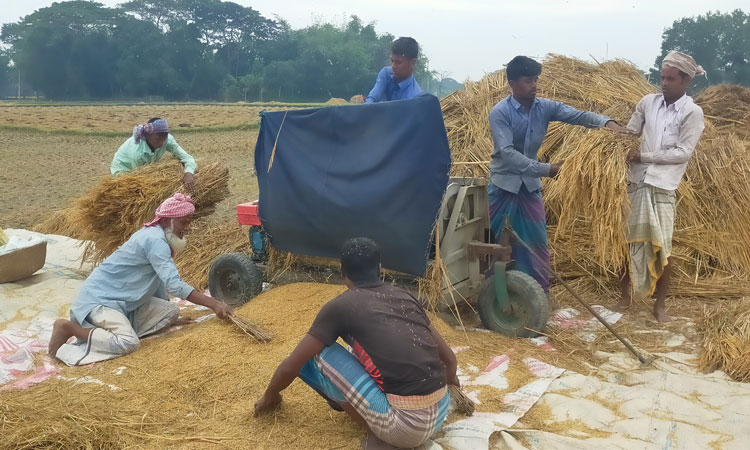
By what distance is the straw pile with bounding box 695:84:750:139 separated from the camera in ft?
22.6

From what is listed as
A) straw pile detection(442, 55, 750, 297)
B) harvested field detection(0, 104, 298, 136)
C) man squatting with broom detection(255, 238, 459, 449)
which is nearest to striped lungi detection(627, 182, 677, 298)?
straw pile detection(442, 55, 750, 297)

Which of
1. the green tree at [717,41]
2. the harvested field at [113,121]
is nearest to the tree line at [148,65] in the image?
the green tree at [717,41]

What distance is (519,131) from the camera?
436 cm

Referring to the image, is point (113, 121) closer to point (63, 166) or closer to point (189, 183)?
point (63, 166)

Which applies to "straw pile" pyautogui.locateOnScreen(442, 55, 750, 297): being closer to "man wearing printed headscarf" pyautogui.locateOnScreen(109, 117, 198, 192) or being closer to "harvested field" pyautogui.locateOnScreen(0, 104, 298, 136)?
"man wearing printed headscarf" pyautogui.locateOnScreen(109, 117, 198, 192)

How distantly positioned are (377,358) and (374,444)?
40cm

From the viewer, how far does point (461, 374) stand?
3.49 m

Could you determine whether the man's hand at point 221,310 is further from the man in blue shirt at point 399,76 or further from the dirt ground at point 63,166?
the dirt ground at point 63,166

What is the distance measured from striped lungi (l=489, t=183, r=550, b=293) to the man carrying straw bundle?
65cm

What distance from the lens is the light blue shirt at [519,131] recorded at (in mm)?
4262

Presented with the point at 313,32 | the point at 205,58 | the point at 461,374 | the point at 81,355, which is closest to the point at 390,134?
the point at 461,374

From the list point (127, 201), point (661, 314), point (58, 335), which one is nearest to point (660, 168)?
point (661, 314)

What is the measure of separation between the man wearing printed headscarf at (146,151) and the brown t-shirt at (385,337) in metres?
3.65

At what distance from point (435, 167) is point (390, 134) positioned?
39 centimetres
